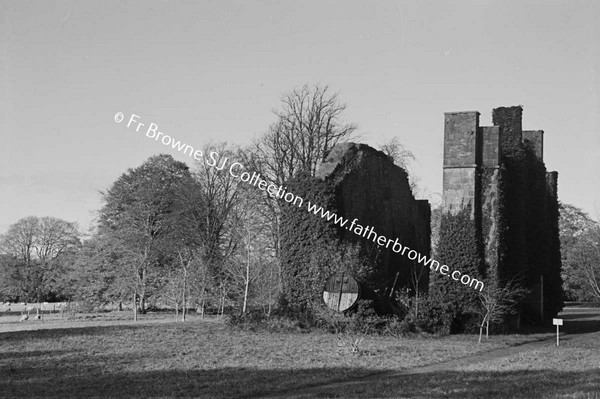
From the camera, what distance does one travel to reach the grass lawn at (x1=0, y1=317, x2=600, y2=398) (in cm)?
1197

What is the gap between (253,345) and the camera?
1958 centimetres

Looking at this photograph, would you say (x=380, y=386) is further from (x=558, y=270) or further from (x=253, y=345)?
(x=558, y=270)

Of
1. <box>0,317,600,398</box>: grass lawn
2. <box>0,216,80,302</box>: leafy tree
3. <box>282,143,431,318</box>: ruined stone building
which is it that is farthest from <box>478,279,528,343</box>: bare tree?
<box>0,216,80,302</box>: leafy tree

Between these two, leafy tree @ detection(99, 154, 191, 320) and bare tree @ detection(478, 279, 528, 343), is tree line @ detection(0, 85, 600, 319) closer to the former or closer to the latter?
leafy tree @ detection(99, 154, 191, 320)

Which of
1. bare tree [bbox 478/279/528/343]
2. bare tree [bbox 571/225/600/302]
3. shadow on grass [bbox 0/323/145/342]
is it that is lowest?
shadow on grass [bbox 0/323/145/342]

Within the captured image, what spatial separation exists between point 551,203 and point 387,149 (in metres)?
12.2

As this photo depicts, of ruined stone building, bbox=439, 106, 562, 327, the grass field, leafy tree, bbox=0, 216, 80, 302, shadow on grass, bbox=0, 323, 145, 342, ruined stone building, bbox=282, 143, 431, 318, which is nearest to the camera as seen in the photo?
the grass field

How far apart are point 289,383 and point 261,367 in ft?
7.52

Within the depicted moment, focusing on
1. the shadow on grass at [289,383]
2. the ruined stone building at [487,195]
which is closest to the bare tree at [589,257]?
the ruined stone building at [487,195]

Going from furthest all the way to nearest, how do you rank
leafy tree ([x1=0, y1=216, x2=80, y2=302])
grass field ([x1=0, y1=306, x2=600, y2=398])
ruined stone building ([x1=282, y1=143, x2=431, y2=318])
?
leafy tree ([x1=0, y1=216, x2=80, y2=302]) → ruined stone building ([x1=282, y1=143, x2=431, y2=318]) → grass field ([x1=0, y1=306, x2=600, y2=398])

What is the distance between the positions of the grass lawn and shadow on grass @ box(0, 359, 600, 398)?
2 centimetres

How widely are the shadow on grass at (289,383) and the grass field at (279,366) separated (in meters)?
0.02

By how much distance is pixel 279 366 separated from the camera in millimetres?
15141

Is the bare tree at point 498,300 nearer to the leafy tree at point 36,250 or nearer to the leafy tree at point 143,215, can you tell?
the leafy tree at point 143,215
